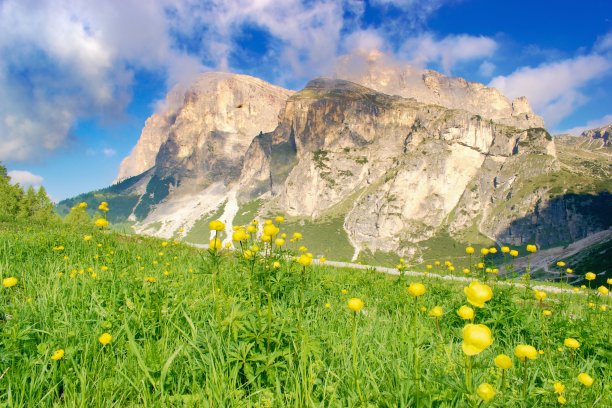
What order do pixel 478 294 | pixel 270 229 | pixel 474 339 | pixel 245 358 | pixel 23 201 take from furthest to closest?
pixel 23 201
pixel 270 229
pixel 245 358
pixel 478 294
pixel 474 339

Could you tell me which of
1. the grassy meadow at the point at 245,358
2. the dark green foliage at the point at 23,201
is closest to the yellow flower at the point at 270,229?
the grassy meadow at the point at 245,358

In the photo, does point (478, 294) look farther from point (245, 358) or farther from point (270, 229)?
point (270, 229)

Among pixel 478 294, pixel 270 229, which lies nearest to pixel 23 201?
pixel 270 229

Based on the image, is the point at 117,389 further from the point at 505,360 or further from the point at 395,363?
the point at 505,360

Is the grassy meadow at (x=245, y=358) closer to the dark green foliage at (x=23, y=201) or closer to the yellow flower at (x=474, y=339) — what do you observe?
the yellow flower at (x=474, y=339)

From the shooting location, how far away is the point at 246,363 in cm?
286

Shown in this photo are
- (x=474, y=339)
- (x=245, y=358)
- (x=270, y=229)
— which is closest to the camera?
(x=474, y=339)

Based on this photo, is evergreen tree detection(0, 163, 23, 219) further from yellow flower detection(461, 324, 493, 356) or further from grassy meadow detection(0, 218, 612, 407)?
yellow flower detection(461, 324, 493, 356)

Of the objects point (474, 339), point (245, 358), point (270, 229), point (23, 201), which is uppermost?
point (23, 201)

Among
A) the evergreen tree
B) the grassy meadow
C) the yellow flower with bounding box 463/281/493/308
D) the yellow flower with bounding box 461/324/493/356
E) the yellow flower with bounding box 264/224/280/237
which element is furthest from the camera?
the evergreen tree

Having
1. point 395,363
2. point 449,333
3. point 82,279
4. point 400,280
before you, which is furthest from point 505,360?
point 400,280

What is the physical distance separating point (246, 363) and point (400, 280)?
22.4 feet

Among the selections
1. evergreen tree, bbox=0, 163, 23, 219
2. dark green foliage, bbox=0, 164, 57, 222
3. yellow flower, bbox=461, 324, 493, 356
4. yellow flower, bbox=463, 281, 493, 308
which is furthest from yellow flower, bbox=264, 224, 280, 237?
evergreen tree, bbox=0, 163, 23, 219

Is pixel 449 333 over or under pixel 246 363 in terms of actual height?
under
